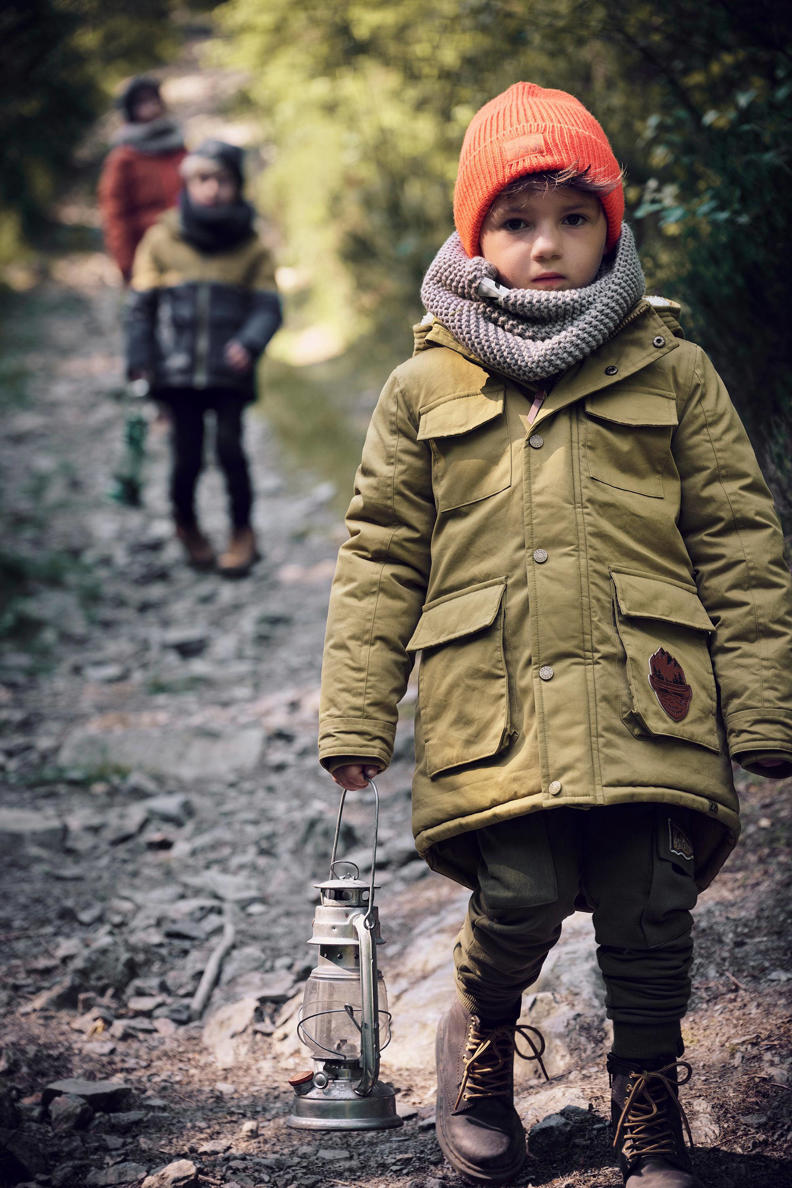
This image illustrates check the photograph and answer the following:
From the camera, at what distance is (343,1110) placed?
226 centimetres

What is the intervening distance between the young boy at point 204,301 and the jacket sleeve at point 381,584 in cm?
409

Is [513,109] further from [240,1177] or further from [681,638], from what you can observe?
[240,1177]

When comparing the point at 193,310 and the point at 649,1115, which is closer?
the point at 649,1115

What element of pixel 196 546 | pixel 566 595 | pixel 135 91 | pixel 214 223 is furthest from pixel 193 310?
pixel 566 595

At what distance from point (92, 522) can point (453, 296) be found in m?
6.16

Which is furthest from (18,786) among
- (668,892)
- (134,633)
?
(668,892)

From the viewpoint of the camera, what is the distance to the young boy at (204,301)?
6.37 meters

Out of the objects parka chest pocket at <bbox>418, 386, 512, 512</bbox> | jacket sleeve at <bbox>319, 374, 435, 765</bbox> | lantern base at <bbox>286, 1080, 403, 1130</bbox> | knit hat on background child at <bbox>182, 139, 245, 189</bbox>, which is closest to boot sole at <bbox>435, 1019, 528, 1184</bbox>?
lantern base at <bbox>286, 1080, 403, 1130</bbox>

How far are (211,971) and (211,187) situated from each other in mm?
4436

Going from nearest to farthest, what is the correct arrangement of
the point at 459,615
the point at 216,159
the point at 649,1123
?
the point at 649,1123
the point at 459,615
the point at 216,159

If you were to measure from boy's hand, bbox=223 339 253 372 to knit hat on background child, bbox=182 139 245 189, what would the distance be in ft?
2.92

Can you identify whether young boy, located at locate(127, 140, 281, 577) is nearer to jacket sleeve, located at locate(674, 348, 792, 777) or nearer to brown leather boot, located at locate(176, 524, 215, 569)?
brown leather boot, located at locate(176, 524, 215, 569)

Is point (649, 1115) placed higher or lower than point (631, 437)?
lower

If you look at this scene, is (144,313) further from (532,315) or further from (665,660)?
(665,660)
